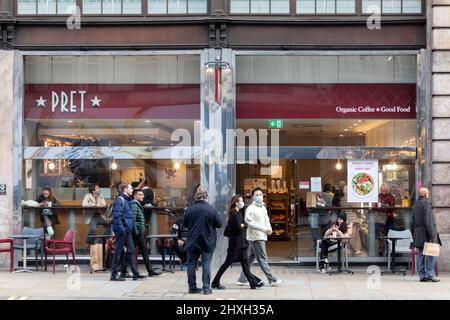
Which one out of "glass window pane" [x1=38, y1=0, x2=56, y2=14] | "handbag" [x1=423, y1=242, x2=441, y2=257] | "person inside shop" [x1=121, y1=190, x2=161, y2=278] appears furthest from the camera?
"glass window pane" [x1=38, y1=0, x2=56, y2=14]

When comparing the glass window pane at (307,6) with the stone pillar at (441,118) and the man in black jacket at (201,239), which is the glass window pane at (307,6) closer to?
the stone pillar at (441,118)

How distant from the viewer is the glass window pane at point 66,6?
16.2 m

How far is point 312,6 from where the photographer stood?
16047 millimetres

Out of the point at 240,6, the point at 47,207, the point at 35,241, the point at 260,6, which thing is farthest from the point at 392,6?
the point at 35,241

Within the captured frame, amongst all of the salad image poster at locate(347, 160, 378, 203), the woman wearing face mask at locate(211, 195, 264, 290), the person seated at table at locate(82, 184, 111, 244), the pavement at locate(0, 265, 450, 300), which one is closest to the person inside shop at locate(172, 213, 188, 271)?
the pavement at locate(0, 265, 450, 300)

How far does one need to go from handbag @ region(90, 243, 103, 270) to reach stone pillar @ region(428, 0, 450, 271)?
7233mm

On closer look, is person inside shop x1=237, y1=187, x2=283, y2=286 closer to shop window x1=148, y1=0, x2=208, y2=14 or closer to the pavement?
the pavement

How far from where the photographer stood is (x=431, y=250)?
13594 mm

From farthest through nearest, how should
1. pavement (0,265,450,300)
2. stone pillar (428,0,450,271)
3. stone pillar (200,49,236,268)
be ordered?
stone pillar (200,49,236,268)
stone pillar (428,0,450,271)
pavement (0,265,450,300)

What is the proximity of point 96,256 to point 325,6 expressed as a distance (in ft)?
24.6

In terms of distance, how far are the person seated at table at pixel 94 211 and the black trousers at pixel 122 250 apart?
256 centimetres

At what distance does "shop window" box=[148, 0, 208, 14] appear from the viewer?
1609cm

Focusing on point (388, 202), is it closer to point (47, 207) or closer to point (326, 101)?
point (326, 101)
